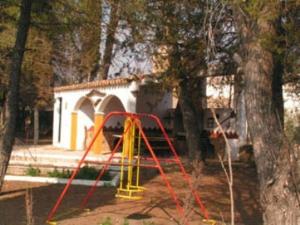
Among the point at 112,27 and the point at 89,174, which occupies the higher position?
the point at 112,27

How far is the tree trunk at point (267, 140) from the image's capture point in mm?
6816

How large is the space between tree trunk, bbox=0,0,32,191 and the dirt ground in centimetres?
104

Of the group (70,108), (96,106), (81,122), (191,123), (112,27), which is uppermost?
(112,27)

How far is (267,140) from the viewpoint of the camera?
7211 millimetres

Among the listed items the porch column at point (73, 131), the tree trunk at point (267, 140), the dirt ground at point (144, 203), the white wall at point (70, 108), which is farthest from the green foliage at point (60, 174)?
the porch column at point (73, 131)

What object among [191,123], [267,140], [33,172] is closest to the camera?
[267,140]

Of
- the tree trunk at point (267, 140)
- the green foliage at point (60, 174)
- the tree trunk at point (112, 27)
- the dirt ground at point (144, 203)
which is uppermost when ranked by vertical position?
the tree trunk at point (112, 27)

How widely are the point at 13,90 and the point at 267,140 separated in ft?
21.9

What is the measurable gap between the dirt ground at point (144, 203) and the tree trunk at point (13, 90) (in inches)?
40.8

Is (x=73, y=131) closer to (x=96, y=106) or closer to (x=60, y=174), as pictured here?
(x=96, y=106)

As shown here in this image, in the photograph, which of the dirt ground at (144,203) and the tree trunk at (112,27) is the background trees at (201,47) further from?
the dirt ground at (144,203)

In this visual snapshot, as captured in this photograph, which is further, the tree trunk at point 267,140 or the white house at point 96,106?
the white house at point 96,106

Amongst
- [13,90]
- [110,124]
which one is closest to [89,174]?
[13,90]

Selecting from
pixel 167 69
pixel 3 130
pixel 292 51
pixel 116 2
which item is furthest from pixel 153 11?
pixel 292 51
